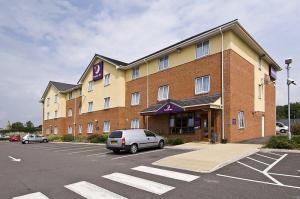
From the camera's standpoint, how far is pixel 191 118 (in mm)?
24406

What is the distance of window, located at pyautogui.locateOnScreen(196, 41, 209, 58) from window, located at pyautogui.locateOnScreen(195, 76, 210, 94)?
6.39 feet

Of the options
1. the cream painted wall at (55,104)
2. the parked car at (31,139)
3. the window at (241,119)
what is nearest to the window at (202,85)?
the window at (241,119)

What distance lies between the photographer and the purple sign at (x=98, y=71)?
123ft

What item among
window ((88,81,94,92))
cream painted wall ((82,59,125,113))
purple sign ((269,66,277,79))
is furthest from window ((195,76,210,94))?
window ((88,81,94,92))

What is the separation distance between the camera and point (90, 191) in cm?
835

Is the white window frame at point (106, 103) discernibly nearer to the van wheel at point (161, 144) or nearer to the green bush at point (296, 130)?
the van wheel at point (161, 144)

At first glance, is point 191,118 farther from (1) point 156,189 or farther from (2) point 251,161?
(1) point 156,189

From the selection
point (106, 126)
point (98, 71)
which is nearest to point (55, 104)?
point (98, 71)

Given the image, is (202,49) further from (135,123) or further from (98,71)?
(98,71)

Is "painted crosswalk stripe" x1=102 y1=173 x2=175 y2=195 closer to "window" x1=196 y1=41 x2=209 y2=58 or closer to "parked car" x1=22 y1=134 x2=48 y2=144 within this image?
"window" x1=196 y1=41 x2=209 y2=58

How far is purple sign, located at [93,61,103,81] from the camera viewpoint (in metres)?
37.6

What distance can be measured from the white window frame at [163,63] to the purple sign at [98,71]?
1078 centimetres

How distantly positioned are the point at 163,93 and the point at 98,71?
42.1 ft

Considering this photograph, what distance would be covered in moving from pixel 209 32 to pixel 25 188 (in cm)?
1803
